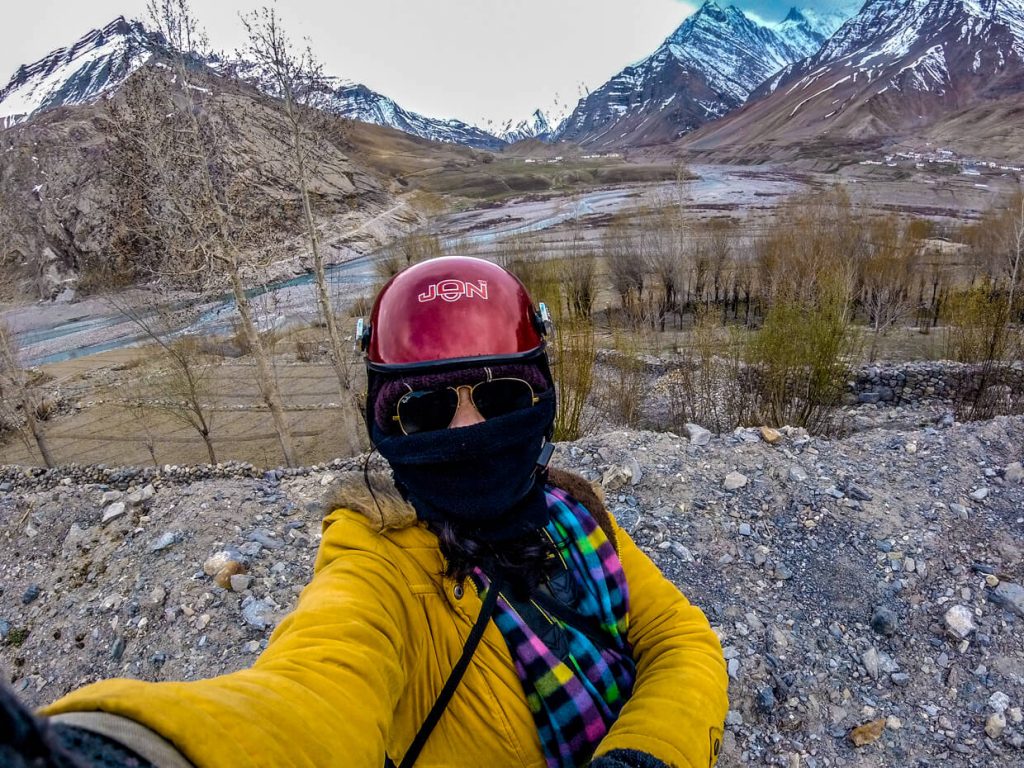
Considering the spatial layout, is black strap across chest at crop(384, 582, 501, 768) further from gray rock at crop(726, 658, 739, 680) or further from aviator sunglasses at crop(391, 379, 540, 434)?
gray rock at crop(726, 658, 739, 680)

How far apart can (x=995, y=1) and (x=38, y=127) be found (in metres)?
232

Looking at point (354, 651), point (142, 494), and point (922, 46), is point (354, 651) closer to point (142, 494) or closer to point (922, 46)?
point (142, 494)

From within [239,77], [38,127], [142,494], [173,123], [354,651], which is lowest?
[142,494]

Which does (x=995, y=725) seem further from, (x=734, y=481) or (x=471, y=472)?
(x=471, y=472)

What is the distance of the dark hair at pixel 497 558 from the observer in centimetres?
152

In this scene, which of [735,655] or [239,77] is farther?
[239,77]

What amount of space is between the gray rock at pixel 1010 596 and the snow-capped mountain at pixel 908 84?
126 m

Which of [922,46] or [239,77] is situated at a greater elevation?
[922,46]

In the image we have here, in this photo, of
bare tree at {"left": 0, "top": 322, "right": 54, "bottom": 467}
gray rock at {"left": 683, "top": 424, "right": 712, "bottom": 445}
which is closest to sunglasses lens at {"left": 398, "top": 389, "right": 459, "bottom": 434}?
gray rock at {"left": 683, "top": 424, "right": 712, "bottom": 445}

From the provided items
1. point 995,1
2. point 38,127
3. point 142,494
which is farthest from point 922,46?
point 142,494

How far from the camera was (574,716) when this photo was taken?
151cm

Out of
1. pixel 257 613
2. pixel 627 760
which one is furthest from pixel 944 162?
pixel 627 760

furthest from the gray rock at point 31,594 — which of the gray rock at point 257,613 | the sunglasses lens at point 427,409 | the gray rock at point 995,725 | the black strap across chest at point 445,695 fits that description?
the gray rock at point 995,725

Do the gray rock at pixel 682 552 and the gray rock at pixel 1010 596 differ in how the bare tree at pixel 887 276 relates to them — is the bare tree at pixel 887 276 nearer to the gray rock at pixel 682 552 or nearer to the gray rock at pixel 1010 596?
the gray rock at pixel 1010 596
